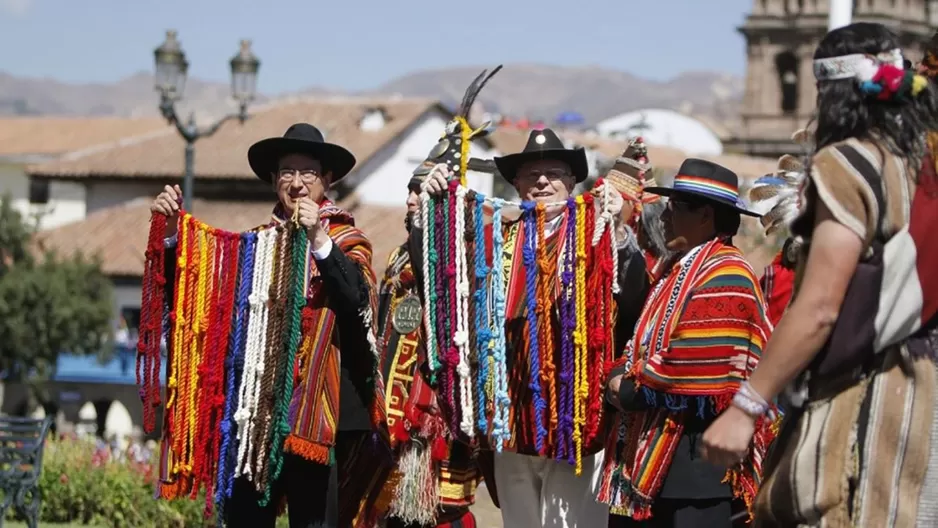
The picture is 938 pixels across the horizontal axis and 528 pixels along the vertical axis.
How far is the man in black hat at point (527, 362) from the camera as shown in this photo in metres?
6.47

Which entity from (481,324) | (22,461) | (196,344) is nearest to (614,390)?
(481,324)

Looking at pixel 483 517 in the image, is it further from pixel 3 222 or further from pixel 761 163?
pixel 761 163

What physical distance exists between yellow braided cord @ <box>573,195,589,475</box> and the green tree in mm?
33677

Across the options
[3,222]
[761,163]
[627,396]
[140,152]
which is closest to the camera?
[627,396]

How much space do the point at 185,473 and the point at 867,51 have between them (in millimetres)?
3526

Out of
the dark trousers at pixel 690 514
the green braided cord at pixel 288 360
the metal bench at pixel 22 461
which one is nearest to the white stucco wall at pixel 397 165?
the metal bench at pixel 22 461

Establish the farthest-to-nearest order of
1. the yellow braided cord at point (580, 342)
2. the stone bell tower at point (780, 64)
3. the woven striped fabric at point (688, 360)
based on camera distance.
Answer: the stone bell tower at point (780, 64)
the yellow braided cord at point (580, 342)
the woven striped fabric at point (688, 360)

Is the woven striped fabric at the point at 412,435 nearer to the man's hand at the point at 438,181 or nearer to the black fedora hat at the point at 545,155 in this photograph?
the black fedora hat at the point at 545,155

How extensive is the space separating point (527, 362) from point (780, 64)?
7735 cm

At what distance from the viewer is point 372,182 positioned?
156 ft

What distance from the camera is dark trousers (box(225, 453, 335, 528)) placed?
6.62m

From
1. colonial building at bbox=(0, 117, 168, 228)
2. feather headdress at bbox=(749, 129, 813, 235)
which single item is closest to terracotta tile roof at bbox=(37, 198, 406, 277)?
colonial building at bbox=(0, 117, 168, 228)

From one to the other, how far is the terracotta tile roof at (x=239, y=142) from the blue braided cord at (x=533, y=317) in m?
39.3

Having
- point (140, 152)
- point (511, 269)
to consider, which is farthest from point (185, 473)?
point (140, 152)
